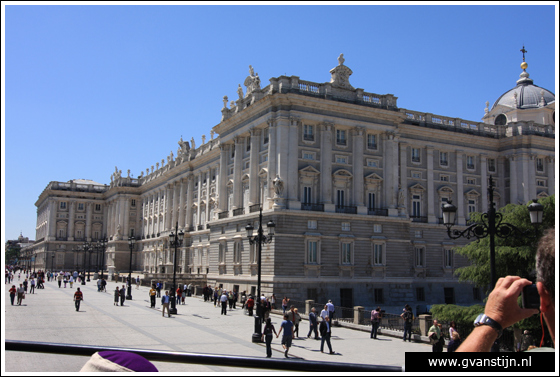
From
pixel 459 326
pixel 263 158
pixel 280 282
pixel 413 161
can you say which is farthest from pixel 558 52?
pixel 413 161

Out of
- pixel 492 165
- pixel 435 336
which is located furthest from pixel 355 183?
pixel 435 336

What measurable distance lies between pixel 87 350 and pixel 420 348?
22.6 m

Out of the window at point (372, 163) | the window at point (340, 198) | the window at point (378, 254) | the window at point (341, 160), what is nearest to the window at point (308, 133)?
the window at point (341, 160)

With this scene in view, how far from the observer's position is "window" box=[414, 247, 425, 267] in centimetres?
4928

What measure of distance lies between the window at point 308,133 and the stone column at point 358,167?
4142mm

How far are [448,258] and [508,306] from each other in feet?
166

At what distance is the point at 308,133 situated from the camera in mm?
44125

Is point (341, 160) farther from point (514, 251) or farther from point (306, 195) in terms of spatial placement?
point (514, 251)

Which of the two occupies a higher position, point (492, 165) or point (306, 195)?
point (492, 165)

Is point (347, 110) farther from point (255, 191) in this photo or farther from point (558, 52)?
point (558, 52)

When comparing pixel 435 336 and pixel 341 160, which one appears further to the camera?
pixel 341 160

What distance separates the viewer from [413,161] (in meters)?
51.7

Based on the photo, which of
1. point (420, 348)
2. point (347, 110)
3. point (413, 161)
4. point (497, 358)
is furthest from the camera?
point (413, 161)

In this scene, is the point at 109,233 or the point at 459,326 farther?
the point at 109,233
